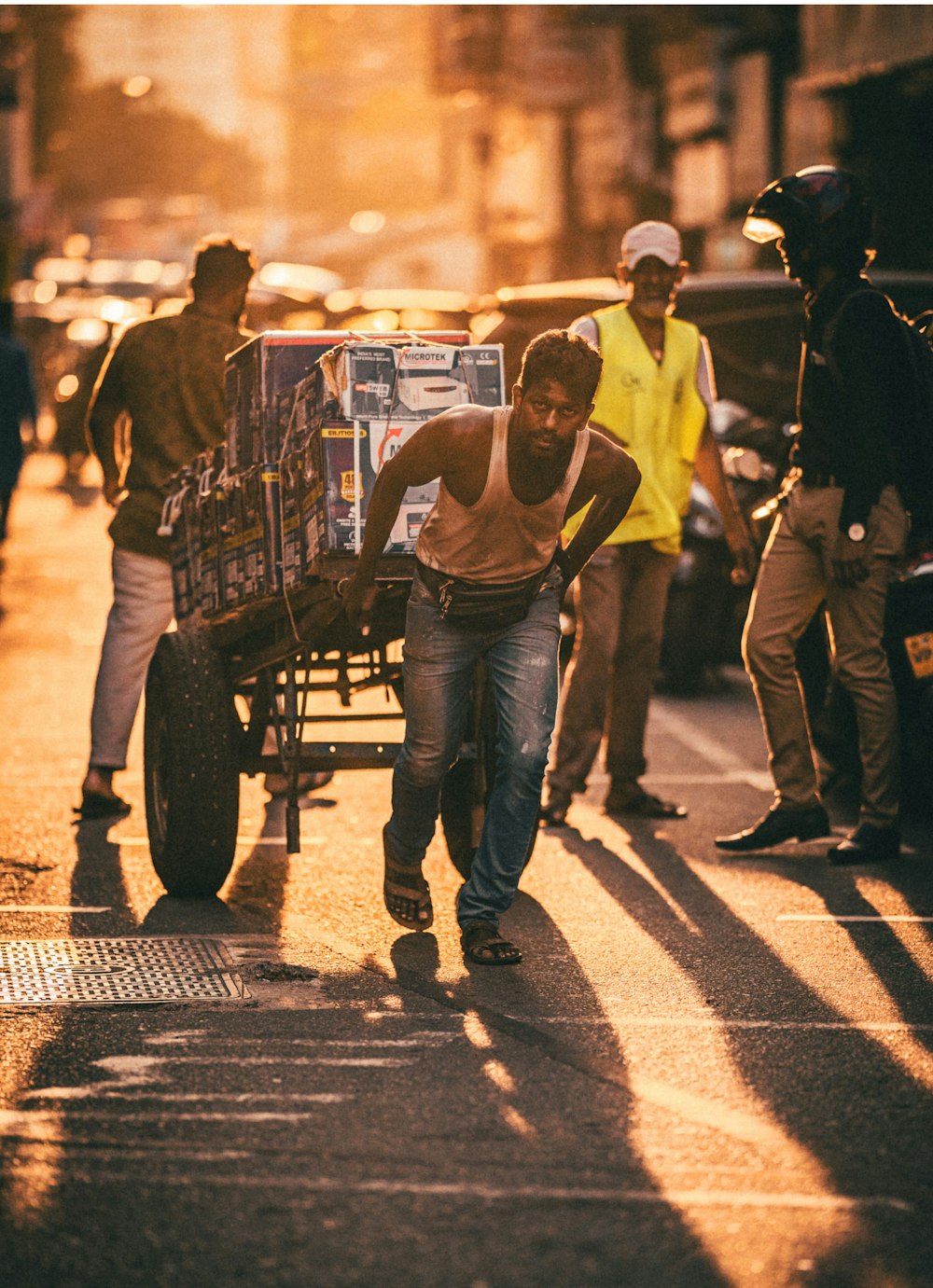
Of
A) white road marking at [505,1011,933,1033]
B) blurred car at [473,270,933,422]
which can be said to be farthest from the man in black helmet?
blurred car at [473,270,933,422]

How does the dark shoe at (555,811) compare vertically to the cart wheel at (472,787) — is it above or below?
below

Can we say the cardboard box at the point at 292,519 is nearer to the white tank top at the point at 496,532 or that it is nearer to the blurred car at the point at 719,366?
the white tank top at the point at 496,532

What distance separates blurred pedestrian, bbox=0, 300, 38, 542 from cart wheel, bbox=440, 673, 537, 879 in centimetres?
789

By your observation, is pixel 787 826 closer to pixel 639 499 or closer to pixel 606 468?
pixel 639 499

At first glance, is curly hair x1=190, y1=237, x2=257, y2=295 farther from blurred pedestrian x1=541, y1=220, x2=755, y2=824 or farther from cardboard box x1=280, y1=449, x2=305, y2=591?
cardboard box x1=280, y1=449, x2=305, y2=591

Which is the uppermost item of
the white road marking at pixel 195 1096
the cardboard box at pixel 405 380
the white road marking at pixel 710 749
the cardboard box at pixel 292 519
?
the cardboard box at pixel 405 380

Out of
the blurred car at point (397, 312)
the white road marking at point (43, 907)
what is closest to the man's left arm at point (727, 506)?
the white road marking at point (43, 907)

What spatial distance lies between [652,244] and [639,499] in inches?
36.3

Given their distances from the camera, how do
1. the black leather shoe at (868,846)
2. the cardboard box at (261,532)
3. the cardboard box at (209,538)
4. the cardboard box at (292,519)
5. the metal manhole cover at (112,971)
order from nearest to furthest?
the metal manhole cover at (112,971) < the cardboard box at (292,519) < the cardboard box at (261,532) < the cardboard box at (209,538) < the black leather shoe at (868,846)

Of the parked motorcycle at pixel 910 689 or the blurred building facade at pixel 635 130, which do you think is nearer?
the parked motorcycle at pixel 910 689

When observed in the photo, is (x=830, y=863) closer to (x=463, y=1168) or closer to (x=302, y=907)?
(x=302, y=907)

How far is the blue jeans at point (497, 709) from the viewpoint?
6117mm

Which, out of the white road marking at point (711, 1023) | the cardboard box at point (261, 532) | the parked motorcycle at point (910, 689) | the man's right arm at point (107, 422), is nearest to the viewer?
the white road marking at point (711, 1023)

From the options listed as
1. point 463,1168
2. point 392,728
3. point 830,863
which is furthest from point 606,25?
point 463,1168
